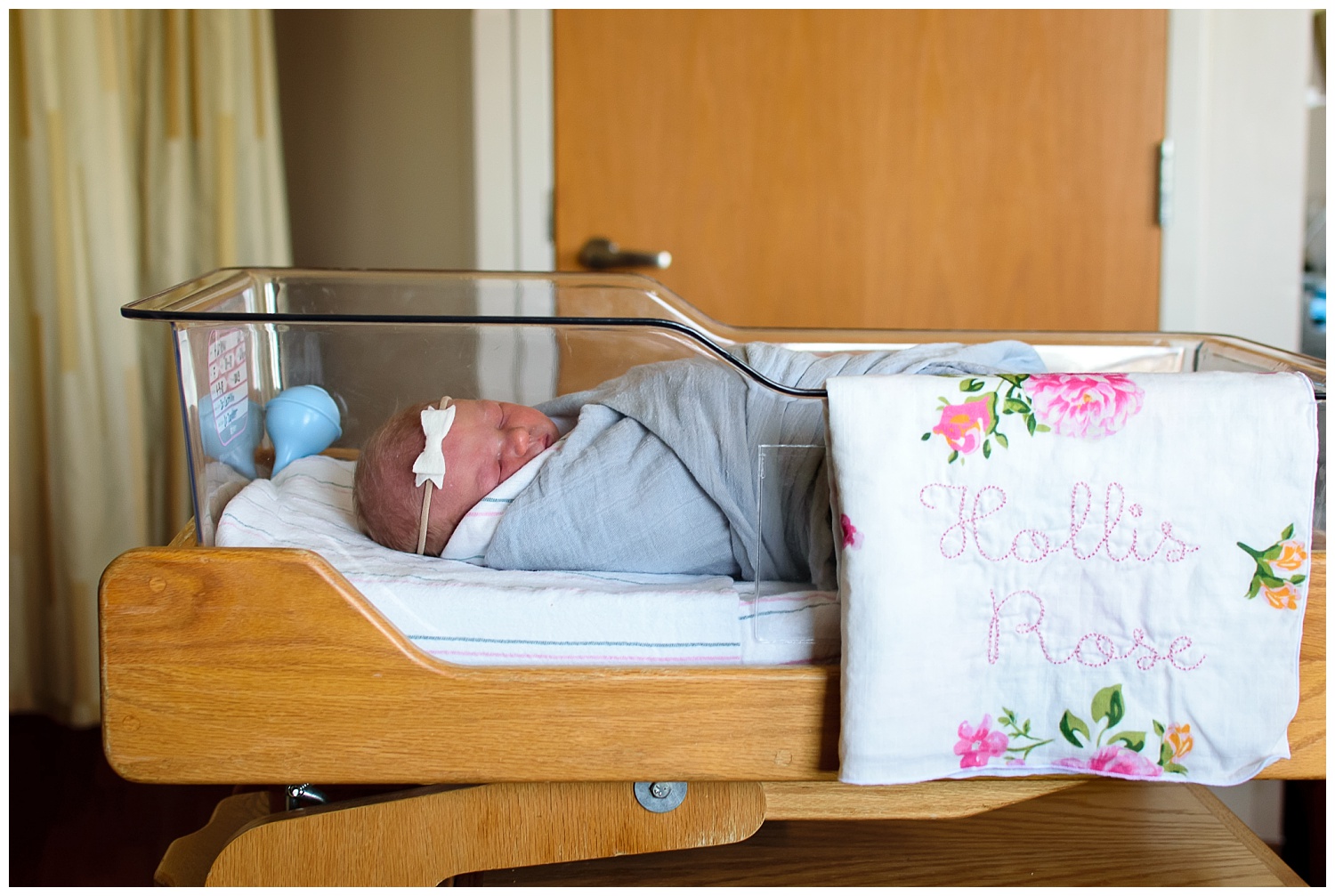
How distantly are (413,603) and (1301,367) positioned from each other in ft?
2.37

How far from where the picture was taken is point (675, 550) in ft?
2.87

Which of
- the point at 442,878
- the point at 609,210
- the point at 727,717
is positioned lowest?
the point at 442,878

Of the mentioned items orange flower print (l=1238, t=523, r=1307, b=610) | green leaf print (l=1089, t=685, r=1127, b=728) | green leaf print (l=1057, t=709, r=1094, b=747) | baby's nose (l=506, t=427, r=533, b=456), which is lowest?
green leaf print (l=1057, t=709, r=1094, b=747)

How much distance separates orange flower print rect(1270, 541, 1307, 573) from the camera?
29.4 inches

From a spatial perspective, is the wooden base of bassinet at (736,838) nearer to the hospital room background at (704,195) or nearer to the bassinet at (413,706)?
the bassinet at (413,706)

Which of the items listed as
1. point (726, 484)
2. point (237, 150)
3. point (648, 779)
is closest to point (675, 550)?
point (726, 484)

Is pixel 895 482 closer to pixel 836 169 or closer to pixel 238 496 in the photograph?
pixel 238 496

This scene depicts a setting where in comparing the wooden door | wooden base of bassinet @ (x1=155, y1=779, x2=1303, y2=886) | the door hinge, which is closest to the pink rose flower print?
wooden base of bassinet @ (x1=155, y1=779, x2=1303, y2=886)

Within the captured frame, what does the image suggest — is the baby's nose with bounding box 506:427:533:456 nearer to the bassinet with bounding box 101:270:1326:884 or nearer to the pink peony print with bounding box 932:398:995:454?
the bassinet with bounding box 101:270:1326:884

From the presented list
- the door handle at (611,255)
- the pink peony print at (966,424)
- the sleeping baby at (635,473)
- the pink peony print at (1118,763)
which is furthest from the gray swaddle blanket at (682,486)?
the door handle at (611,255)

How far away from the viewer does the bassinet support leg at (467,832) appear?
0.82m

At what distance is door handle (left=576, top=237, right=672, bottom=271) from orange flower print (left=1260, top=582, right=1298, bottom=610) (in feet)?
4.22

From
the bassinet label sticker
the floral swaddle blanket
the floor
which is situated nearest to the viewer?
the floral swaddle blanket

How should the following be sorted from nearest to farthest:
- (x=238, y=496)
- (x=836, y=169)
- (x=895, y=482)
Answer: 1. (x=895, y=482)
2. (x=238, y=496)
3. (x=836, y=169)
